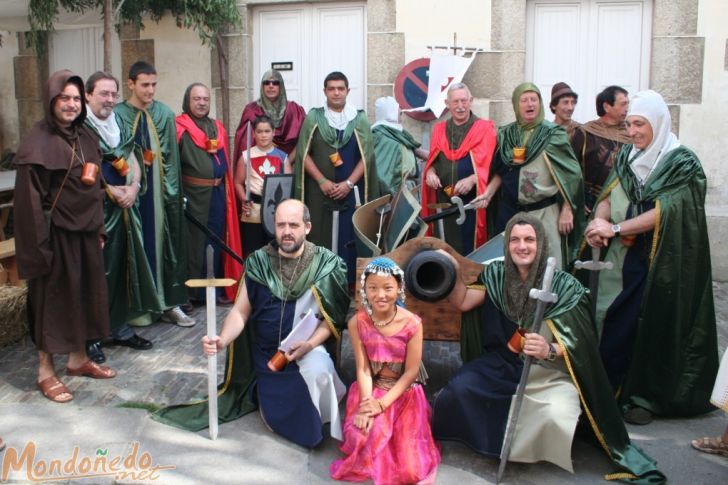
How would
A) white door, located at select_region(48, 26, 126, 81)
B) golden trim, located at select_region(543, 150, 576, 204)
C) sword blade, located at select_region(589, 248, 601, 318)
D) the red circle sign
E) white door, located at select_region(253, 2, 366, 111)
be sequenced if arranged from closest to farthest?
1. sword blade, located at select_region(589, 248, 601, 318)
2. golden trim, located at select_region(543, 150, 576, 204)
3. the red circle sign
4. white door, located at select_region(253, 2, 366, 111)
5. white door, located at select_region(48, 26, 126, 81)

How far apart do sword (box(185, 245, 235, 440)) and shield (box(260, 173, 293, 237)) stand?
2.09m

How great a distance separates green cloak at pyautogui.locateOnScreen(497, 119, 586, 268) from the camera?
535 cm

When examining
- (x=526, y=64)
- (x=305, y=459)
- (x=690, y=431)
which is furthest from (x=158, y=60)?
(x=690, y=431)

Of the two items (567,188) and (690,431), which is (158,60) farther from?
(690,431)

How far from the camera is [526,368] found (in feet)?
11.3

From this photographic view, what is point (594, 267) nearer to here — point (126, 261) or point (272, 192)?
point (272, 192)

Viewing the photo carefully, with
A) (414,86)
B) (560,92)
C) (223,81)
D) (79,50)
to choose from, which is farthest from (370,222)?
(79,50)

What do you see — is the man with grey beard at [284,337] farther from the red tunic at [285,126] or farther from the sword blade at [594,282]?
the red tunic at [285,126]

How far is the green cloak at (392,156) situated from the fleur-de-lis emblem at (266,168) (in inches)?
33.9

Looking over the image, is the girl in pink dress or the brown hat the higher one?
the brown hat

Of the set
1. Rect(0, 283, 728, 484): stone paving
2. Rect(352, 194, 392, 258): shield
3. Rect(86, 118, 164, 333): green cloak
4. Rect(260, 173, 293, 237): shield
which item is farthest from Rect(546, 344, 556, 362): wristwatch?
Rect(86, 118, 164, 333): green cloak

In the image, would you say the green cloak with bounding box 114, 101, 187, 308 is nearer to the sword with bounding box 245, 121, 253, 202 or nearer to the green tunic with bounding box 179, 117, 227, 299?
the green tunic with bounding box 179, 117, 227, 299

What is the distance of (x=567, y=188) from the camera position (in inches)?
210

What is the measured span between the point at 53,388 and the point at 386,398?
7.12ft
